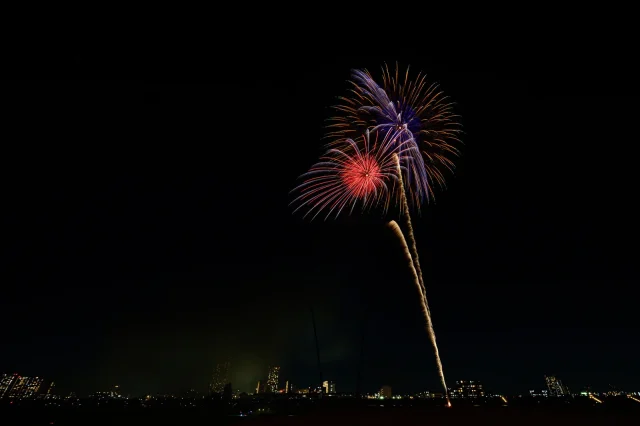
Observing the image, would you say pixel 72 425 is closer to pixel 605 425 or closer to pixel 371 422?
pixel 371 422

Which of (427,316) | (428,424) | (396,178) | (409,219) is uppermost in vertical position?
(396,178)

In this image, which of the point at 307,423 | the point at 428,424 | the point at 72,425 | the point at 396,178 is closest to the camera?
the point at 428,424

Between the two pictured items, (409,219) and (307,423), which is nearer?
(307,423)

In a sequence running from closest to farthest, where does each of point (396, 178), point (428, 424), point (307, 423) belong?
point (428, 424) → point (307, 423) → point (396, 178)

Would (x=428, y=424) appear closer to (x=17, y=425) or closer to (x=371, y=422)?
(x=371, y=422)

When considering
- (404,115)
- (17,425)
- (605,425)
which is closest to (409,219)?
(404,115)

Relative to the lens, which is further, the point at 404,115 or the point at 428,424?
the point at 404,115

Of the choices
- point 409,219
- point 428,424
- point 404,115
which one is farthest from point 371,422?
point 404,115

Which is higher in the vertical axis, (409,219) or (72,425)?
(409,219)

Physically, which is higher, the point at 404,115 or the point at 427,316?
the point at 404,115
